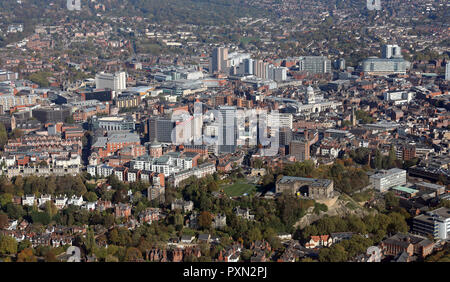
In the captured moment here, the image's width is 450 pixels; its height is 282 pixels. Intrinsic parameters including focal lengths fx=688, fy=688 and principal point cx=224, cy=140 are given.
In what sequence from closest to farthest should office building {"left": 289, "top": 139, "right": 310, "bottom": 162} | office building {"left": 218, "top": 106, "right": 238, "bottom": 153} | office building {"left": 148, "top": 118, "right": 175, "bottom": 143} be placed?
1. office building {"left": 289, "top": 139, "right": 310, "bottom": 162}
2. office building {"left": 218, "top": 106, "right": 238, "bottom": 153}
3. office building {"left": 148, "top": 118, "right": 175, "bottom": 143}

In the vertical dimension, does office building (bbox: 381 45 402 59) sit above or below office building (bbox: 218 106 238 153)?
above

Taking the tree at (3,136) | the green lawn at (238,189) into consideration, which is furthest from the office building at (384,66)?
the green lawn at (238,189)

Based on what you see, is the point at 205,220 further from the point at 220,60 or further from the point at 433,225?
the point at 220,60

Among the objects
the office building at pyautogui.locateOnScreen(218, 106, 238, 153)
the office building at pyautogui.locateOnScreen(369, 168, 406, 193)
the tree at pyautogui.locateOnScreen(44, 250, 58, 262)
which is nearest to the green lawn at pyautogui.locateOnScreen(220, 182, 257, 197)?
the office building at pyautogui.locateOnScreen(369, 168, 406, 193)

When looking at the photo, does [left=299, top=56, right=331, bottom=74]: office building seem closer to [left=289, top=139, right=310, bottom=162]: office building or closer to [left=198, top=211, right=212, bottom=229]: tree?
[left=289, top=139, right=310, bottom=162]: office building

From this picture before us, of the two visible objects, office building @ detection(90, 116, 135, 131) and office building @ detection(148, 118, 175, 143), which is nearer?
office building @ detection(148, 118, 175, 143)

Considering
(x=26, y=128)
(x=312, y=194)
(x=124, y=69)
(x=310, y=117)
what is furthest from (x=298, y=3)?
(x=312, y=194)

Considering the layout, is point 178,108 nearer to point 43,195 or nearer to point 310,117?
point 310,117
